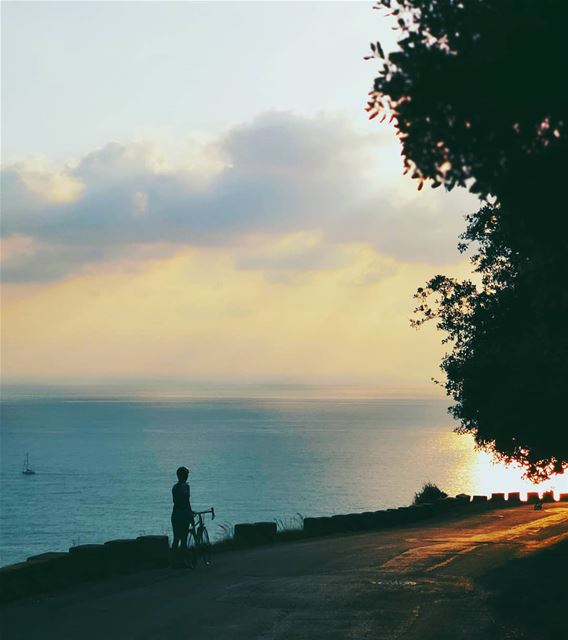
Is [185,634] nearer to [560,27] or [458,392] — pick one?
[560,27]

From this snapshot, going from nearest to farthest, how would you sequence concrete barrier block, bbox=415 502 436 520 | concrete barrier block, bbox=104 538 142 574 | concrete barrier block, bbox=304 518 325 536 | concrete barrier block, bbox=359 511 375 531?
concrete barrier block, bbox=104 538 142 574 → concrete barrier block, bbox=304 518 325 536 → concrete barrier block, bbox=359 511 375 531 → concrete barrier block, bbox=415 502 436 520

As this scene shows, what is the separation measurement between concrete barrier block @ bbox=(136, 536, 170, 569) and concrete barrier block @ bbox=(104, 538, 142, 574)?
0.12m

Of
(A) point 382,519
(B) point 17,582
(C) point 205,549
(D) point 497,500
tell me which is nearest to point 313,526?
(A) point 382,519

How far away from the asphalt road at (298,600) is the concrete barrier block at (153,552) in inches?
26.2

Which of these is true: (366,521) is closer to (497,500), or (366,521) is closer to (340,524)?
(340,524)

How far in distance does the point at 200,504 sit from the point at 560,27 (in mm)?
122500

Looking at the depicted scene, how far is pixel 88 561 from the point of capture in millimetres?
16891

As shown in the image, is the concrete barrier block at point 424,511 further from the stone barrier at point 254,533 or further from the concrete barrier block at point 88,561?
the concrete barrier block at point 88,561

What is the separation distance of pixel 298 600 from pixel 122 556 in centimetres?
529

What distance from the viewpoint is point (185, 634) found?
1155 cm

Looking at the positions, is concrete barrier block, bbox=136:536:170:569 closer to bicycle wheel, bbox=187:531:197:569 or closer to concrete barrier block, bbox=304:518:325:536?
bicycle wheel, bbox=187:531:197:569

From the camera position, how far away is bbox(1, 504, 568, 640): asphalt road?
11.7m

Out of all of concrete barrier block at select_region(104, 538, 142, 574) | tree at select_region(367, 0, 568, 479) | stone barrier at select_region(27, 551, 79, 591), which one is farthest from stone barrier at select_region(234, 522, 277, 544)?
tree at select_region(367, 0, 568, 479)

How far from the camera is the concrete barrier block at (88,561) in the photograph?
16625 millimetres
